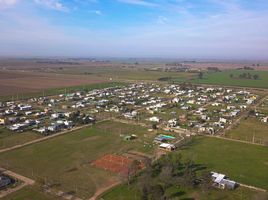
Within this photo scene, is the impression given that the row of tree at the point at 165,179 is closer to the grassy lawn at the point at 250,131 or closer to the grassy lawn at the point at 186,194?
the grassy lawn at the point at 186,194

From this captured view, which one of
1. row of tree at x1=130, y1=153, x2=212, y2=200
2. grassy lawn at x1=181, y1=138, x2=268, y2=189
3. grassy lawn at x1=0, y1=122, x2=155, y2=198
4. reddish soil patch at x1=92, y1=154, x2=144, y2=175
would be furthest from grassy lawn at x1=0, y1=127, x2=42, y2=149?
grassy lawn at x1=181, y1=138, x2=268, y2=189

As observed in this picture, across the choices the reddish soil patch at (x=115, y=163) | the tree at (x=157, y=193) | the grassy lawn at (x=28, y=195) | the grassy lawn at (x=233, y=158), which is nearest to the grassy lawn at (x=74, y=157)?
the reddish soil patch at (x=115, y=163)

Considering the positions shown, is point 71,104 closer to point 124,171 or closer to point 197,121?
point 197,121

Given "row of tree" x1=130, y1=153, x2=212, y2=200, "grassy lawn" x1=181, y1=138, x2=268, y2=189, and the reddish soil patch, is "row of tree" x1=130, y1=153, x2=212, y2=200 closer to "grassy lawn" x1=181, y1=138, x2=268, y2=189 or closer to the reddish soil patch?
the reddish soil patch

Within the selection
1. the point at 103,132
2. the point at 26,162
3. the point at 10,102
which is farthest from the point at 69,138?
the point at 10,102

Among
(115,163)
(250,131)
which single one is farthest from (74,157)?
(250,131)

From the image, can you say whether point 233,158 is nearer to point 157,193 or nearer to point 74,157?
point 157,193
